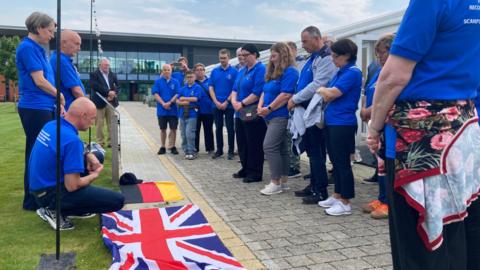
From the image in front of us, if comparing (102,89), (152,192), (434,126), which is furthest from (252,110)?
(102,89)

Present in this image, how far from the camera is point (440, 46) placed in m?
1.80

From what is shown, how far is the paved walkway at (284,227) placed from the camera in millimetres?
3564

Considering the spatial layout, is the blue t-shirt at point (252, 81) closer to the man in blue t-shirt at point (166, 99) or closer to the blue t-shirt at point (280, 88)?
the blue t-shirt at point (280, 88)

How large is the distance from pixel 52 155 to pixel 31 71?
3.99ft

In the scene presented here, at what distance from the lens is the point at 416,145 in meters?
1.83

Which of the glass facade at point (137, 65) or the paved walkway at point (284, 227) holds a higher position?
the glass facade at point (137, 65)

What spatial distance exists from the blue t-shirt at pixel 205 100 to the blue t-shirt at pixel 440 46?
24.9ft

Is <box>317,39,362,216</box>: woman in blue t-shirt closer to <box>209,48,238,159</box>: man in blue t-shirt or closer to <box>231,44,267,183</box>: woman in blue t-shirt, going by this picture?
<box>231,44,267,183</box>: woman in blue t-shirt

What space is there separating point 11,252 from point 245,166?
12.7 ft

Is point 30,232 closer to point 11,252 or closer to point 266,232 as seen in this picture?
point 11,252

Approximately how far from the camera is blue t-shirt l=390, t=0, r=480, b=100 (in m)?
1.74

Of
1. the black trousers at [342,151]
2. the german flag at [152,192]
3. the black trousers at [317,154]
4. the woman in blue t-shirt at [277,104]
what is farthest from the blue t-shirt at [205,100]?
the black trousers at [342,151]

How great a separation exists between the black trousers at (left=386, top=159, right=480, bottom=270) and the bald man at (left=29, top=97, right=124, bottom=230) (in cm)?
288

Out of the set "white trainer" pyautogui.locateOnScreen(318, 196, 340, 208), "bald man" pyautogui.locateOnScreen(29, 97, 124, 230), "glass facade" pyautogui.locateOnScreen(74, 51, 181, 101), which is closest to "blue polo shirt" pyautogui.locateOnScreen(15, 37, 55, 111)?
"bald man" pyautogui.locateOnScreen(29, 97, 124, 230)
